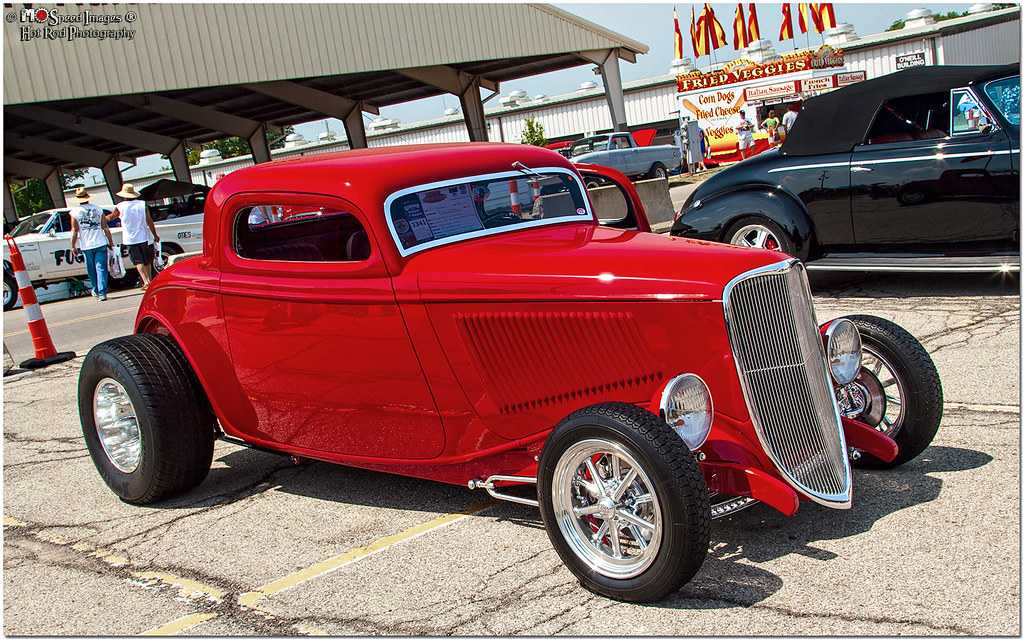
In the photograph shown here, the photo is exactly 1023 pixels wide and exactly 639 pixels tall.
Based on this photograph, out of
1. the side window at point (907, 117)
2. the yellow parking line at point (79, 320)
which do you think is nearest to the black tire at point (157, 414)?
the side window at point (907, 117)

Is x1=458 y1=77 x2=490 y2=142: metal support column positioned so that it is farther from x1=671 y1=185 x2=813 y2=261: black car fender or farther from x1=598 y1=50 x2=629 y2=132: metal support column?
x1=671 y1=185 x2=813 y2=261: black car fender

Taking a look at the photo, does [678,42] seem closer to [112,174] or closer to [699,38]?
[699,38]

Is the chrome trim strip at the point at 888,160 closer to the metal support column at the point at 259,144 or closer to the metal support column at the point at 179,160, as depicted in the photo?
the metal support column at the point at 259,144

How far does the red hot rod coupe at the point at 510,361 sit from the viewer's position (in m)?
3.08

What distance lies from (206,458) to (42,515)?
871mm

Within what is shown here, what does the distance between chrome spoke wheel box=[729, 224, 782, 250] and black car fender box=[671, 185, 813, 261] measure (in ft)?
0.29

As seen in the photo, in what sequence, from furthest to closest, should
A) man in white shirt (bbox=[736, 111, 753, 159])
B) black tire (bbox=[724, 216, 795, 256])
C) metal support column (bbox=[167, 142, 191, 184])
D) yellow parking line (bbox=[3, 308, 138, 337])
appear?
metal support column (bbox=[167, 142, 191, 184])
man in white shirt (bbox=[736, 111, 753, 159])
yellow parking line (bbox=[3, 308, 138, 337])
black tire (bbox=[724, 216, 795, 256])

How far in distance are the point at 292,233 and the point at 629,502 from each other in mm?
2398

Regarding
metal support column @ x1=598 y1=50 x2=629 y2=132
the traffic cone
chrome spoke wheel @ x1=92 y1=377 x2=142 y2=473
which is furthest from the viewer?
metal support column @ x1=598 y1=50 x2=629 y2=132

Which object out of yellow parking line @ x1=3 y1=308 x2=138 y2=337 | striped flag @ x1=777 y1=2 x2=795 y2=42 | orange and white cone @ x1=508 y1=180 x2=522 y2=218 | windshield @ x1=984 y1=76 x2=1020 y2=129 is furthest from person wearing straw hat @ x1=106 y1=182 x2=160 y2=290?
striped flag @ x1=777 y1=2 x2=795 y2=42

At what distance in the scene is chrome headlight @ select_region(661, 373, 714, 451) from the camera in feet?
10.0

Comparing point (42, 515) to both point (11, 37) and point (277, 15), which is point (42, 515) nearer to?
point (11, 37)

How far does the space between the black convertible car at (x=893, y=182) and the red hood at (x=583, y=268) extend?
3.95 m

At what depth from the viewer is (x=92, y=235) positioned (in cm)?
1375
